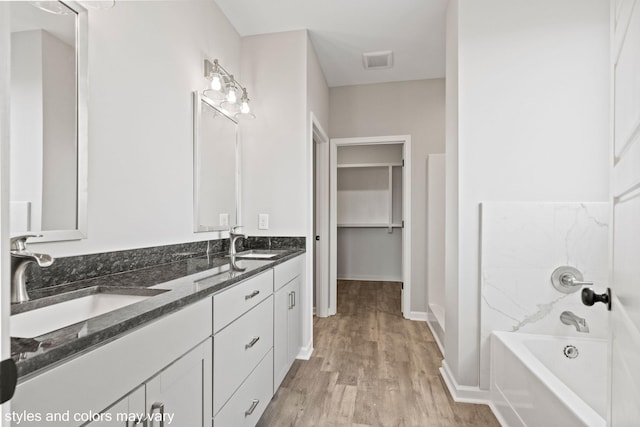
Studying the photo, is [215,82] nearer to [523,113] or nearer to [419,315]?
[523,113]

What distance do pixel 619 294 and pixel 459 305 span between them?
Answer: 1.40 m

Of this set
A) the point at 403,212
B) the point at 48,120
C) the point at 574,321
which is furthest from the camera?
the point at 403,212

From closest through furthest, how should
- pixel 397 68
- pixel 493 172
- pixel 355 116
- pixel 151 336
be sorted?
1. pixel 151 336
2. pixel 493 172
3. pixel 397 68
4. pixel 355 116

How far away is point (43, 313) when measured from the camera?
96 centimetres

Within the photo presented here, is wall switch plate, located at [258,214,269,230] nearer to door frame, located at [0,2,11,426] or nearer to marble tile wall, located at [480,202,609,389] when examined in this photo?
marble tile wall, located at [480,202,609,389]

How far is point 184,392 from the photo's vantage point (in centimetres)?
102

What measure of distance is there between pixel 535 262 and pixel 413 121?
2192mm

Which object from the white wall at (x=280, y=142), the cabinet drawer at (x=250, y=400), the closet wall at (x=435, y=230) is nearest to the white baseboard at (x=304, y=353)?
the white wall at (x=280, y=142)

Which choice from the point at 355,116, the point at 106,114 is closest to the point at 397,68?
the point at 355,116

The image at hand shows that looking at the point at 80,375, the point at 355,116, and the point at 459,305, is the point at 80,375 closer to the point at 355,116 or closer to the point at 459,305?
the point at 459,305

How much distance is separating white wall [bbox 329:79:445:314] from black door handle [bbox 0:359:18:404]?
3.53m

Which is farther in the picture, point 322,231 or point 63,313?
point 322,231

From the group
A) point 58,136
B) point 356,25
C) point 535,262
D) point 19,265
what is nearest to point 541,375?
point 535,262

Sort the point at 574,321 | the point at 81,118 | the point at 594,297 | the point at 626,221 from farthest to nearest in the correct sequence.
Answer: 1. the point at 574,321
2. the point at 81,118
3. the point at 594,297
4. the point at 626,221
